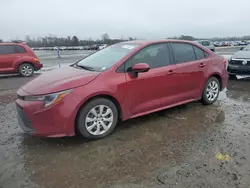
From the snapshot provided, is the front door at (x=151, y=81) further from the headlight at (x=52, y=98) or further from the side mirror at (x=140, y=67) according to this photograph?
the headlight at (x=52, y=98)

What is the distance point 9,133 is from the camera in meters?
4.03

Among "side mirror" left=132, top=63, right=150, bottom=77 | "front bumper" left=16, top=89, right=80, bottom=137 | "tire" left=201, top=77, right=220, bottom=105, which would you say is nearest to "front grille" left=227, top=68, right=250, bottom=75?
"tire" left=201, top=77, right=220, bottom=105

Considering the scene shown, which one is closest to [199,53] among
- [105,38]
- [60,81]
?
[60,81]

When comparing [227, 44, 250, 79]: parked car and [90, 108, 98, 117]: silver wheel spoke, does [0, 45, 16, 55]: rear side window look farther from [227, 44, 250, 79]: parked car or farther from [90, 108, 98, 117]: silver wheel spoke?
[227, 44, 250, 79]: parked car

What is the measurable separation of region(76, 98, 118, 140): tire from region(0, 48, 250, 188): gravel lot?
135mm

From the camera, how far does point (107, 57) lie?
4.34 m

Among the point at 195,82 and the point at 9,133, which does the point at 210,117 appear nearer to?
the point at 195,82

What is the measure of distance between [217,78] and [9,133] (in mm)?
4580

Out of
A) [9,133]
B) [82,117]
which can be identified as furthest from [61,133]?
[9,133]

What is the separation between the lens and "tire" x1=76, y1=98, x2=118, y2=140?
3.46 meters

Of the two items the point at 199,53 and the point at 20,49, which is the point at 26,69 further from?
the point at 199,53

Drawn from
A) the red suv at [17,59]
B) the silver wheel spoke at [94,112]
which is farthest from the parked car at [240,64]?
the red suv at [17,59]

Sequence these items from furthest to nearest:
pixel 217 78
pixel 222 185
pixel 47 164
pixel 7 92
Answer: pixel 7 92
pixel 217 78
pixel 47 164
pixel 222 185

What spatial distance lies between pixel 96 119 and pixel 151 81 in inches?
48.3
